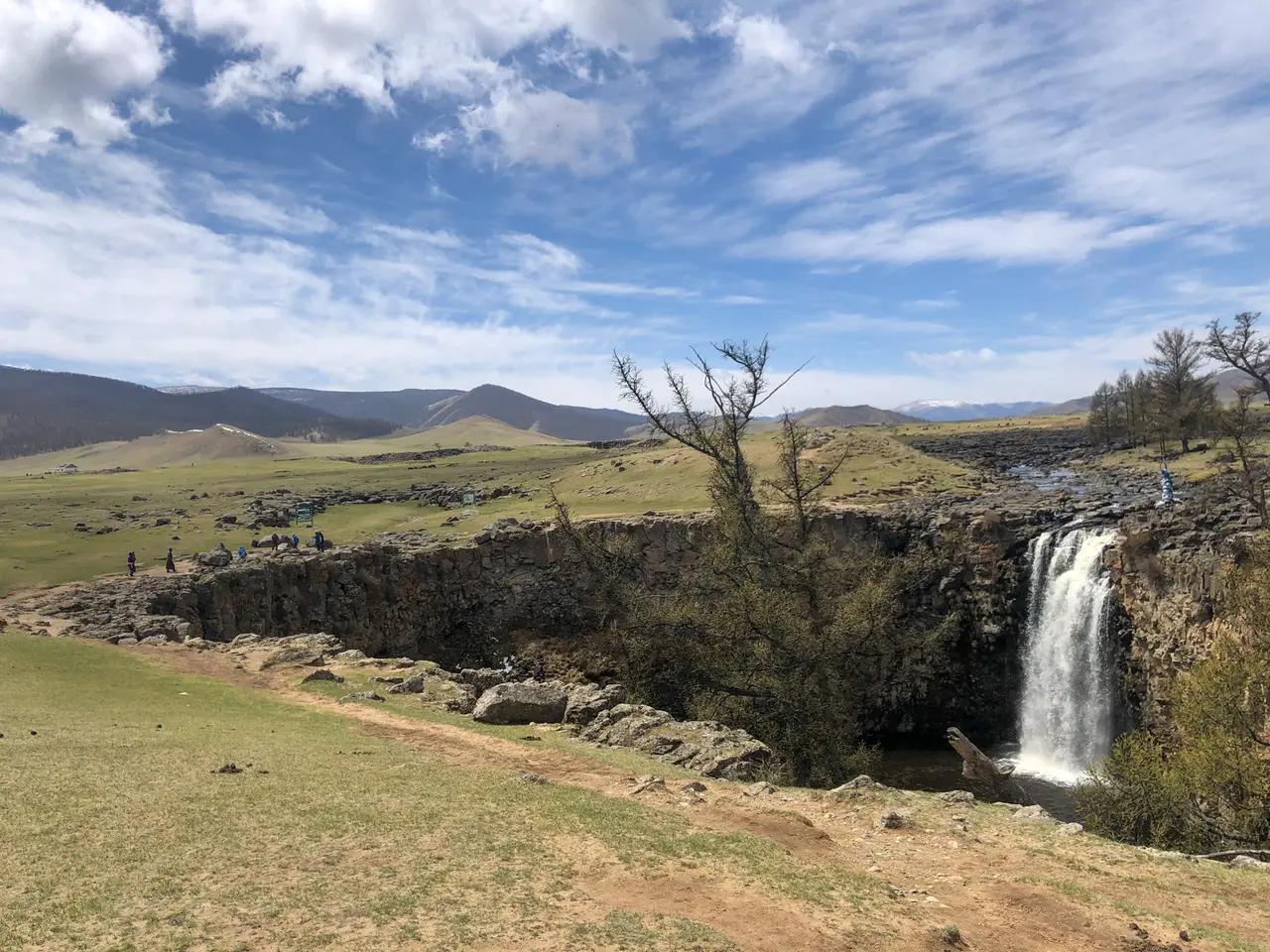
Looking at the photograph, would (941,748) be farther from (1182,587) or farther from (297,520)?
(297,520)

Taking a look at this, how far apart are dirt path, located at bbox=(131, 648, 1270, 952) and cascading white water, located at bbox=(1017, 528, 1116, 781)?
27340 mm

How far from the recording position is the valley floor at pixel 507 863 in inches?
399

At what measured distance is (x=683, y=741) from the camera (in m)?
22.7

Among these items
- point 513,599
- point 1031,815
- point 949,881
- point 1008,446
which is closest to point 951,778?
point 1031,815

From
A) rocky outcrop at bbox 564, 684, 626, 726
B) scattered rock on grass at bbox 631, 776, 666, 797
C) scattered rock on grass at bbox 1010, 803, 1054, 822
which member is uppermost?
scattered rock on grass at bbox 631, 776, 666, 797

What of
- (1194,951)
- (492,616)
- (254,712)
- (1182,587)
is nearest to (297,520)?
(492,616)

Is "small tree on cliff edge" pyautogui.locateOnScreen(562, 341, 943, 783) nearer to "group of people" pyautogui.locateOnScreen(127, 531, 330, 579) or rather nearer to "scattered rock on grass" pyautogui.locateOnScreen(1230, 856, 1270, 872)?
"scattered rock on grass" pyautogui.locateOnScreen(1230, 856, 1270, 872)

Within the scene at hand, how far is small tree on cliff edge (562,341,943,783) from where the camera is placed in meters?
31.4

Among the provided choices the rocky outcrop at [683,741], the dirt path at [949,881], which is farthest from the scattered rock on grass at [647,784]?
the rocky outcrop at [683,741]

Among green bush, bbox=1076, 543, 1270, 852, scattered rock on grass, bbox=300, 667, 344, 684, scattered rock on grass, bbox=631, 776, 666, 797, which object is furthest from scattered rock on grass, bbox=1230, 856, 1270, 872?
scattered rock on grass, bbox=300, 667, 344, 684

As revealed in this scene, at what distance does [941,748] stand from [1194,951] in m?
38.7

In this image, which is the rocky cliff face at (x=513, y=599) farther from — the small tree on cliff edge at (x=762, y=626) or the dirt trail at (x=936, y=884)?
the dirt trail at (x=936, y=884)

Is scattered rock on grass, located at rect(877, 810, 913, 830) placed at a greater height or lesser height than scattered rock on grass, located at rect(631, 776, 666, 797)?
greater

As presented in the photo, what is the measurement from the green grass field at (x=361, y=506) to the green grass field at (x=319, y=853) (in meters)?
37.6
